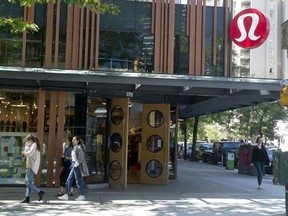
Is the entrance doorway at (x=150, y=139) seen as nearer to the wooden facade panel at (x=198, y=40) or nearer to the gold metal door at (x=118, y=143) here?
the gold metal door at (x=118, y=143)

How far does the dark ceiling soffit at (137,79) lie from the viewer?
473 inches

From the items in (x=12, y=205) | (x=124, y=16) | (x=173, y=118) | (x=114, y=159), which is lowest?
(x=12, y=205)

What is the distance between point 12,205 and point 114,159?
4.73m

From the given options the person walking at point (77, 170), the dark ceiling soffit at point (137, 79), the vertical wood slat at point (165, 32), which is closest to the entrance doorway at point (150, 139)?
the vertical wood slat at point (165, 32)

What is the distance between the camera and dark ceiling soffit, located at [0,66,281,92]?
1202 cm

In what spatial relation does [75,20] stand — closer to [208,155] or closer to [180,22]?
[180,22]

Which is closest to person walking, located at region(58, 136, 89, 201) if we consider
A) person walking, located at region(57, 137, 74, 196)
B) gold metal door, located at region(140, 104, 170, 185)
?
person walking, located at region(57, 137, 74, 196)

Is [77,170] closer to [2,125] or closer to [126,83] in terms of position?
[126,83]

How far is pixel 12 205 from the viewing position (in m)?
10.4

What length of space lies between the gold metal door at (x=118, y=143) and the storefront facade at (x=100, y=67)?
32 mm

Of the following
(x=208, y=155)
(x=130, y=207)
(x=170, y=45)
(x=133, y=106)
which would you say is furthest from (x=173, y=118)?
(x=208, y=155)

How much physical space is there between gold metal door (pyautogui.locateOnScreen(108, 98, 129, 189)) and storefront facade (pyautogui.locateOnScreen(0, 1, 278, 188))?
3cm

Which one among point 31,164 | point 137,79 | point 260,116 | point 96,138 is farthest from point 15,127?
point 260,116

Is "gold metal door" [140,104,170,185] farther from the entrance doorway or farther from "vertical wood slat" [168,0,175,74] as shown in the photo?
"vertical wood slat" [168,0,175,74]
